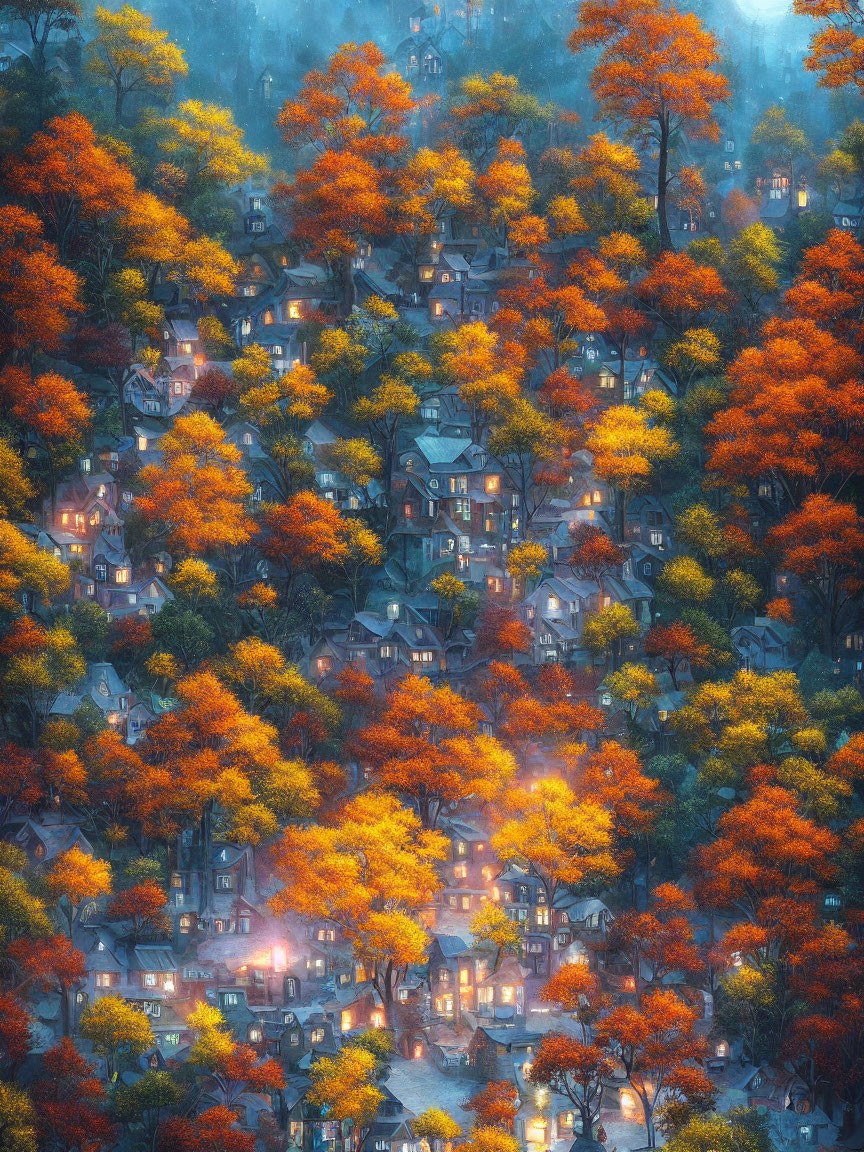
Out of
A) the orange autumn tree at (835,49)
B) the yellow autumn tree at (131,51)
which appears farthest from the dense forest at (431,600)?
the orange autumn tree at (835,49)

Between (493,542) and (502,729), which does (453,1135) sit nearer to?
(502,729)

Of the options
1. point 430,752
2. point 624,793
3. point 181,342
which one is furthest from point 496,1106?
point 181,342

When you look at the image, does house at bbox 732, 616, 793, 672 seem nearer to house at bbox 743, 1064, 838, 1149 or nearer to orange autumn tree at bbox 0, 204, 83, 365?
house at bbox 743, 1064, 838, 1149

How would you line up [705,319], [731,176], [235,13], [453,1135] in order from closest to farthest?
[453,1135] < [705,319] < [731,176] < [235,13]

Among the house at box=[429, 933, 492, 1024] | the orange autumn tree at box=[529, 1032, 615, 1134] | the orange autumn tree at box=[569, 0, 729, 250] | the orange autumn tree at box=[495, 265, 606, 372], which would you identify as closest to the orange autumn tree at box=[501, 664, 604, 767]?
the house at box=[429, 933, 492, 1024]

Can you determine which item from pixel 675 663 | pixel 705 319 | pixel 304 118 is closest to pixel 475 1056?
pixel 675 663

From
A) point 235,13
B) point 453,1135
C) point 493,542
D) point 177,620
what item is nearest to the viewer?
point 453,1135

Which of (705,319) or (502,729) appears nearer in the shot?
(502,729)
